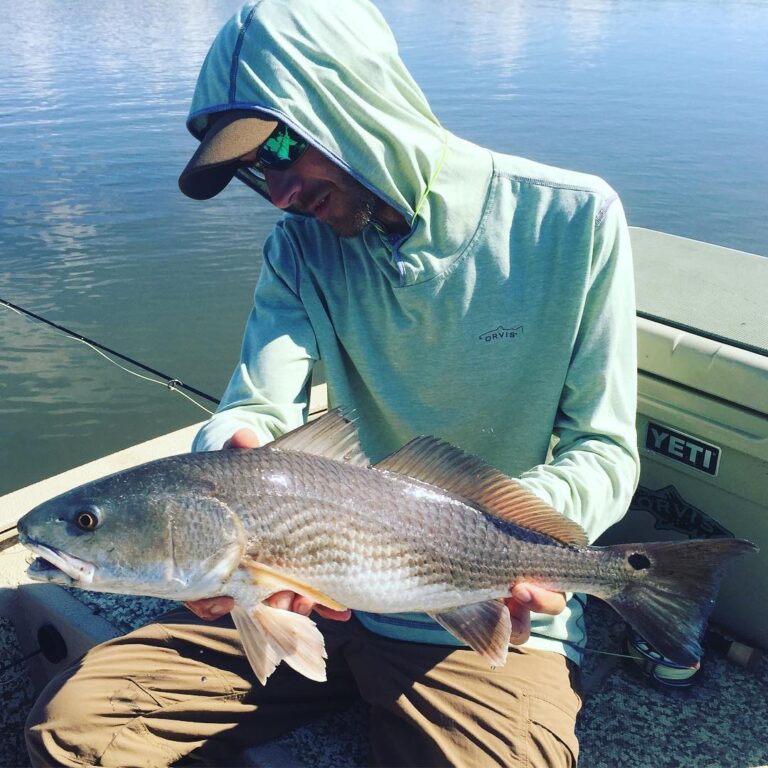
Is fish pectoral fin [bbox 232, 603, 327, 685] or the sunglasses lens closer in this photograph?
fish pectoral fin [bbox 232, 603, 327, 685]

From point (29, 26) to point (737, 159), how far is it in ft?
70.3

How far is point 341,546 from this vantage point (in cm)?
197

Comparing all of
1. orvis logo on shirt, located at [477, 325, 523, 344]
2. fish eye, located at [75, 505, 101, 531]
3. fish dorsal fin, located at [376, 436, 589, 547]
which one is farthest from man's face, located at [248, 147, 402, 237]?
fish eye, located at [75, 505, 101, 531]

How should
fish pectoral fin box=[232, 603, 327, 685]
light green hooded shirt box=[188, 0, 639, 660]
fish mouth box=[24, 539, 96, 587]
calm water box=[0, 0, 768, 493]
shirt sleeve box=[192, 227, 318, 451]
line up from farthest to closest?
calm water box=[0, 0, 768, 493], shirt sleeve box=[192, 227, 318, 451], light green hooded shirt box=[188, 0, 639, 660], fish pectoral fin box=[232, 603, 327, 685], fish mouth box=[24, 539, 96, 587]

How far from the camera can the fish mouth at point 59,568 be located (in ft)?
5.98

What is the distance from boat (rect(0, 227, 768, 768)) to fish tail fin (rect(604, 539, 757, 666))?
66cm

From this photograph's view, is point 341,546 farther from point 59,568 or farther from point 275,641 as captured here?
point 59,568

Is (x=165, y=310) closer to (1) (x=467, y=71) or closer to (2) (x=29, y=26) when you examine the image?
(1) (x=467, y=71)

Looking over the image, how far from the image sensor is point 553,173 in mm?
2625

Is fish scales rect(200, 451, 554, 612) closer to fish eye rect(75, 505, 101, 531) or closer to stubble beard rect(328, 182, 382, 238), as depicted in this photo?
fish eye rect(75, 505, 101, 531)

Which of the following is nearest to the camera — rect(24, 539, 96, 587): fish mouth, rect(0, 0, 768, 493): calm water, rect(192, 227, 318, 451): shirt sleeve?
rect(24, 539, 96, 587): fish mouth

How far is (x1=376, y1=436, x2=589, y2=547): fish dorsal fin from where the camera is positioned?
2115 mm

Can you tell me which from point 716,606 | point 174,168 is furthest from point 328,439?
point 174,168

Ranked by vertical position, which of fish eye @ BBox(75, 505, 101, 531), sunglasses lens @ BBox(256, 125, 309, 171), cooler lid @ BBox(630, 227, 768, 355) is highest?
sunglasses lens @ BBox(256, 125, 309, 171)
